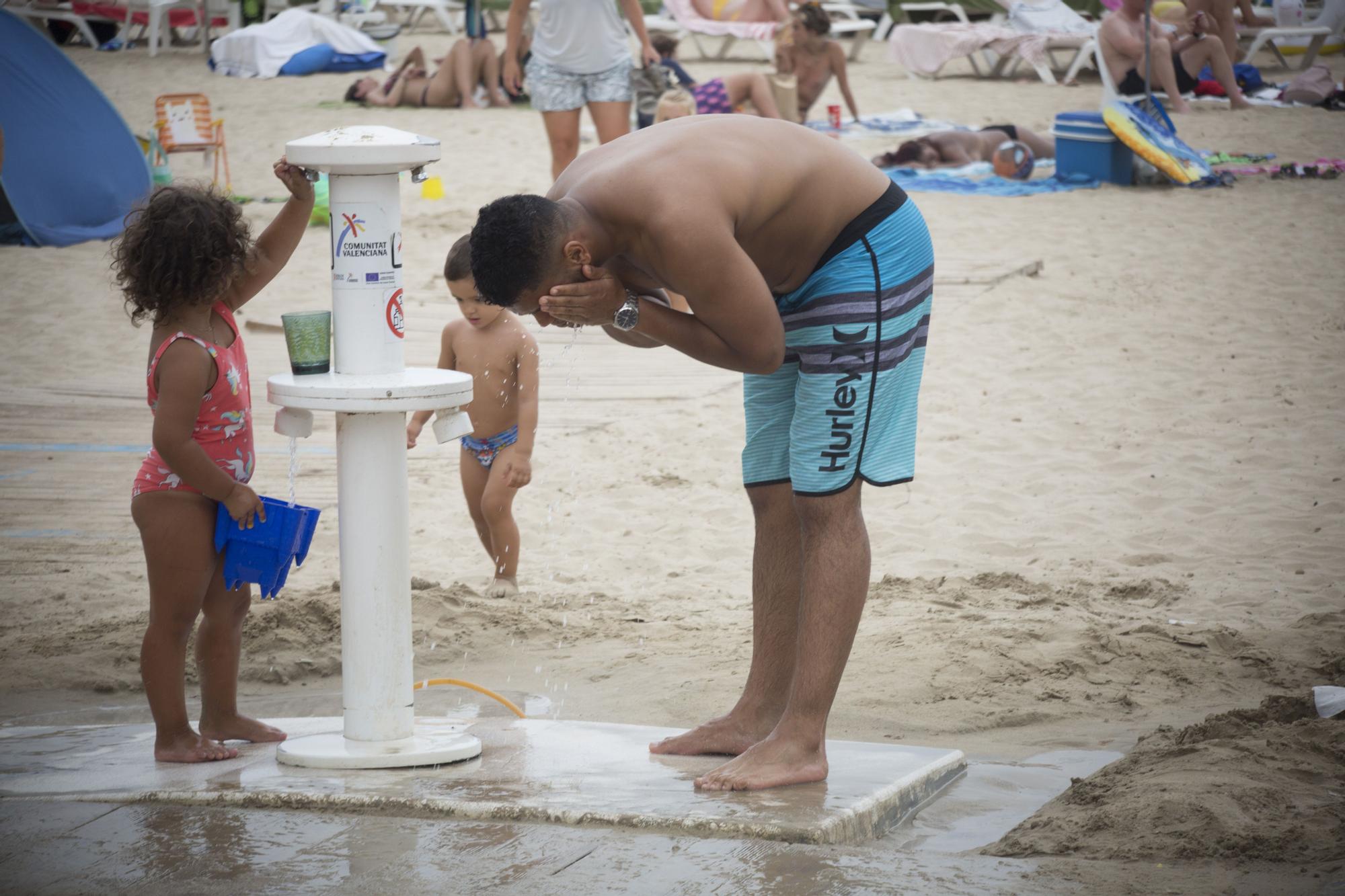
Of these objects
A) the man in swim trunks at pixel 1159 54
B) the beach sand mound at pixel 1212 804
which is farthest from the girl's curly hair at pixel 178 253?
the man in swim trunks at pixel 1159 54

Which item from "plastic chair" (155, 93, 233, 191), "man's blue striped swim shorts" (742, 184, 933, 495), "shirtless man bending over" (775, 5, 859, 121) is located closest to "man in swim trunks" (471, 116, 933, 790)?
"man's blue striped swim shorts" (742, 184, 933, 495)

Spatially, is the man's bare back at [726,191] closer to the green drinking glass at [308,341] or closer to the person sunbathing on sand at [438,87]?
the green drinking glass at [308,341]

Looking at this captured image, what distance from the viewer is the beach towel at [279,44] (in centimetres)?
2080

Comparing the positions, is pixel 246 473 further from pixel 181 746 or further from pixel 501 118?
pixel 501 118

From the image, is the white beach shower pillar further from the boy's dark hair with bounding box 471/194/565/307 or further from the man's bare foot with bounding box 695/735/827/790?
the man's bare foot with bounding box 695/735/827/790

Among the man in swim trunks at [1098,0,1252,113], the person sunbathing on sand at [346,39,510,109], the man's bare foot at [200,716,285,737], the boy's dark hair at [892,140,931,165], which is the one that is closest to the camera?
the man's bare foot at [200,716,285,737]

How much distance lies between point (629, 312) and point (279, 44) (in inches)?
802

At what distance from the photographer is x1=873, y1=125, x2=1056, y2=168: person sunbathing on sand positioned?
1351 cm

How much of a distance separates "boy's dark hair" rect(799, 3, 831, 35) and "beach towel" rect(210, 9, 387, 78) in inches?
377

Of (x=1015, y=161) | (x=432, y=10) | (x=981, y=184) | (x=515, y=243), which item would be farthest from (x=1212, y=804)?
(x=432, y=10)

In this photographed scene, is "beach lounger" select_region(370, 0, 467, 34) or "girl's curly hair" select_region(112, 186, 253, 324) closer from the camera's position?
"girl's curly hair" select_region(112, 186, 253, 324)

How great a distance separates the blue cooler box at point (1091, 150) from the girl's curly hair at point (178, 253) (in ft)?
36.1

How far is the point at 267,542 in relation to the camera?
3.16m

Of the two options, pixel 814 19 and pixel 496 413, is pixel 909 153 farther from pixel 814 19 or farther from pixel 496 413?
pixel 496 413
